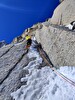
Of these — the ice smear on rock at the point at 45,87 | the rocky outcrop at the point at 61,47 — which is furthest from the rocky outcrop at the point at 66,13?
the ice smear on rock at the point at 45,87

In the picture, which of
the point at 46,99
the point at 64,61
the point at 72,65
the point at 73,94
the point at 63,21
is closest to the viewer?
A: the point at 73,94

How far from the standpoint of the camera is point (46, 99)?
6887 mm

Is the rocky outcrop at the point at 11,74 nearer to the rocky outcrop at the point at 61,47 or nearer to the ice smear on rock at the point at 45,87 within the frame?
the ice smear on rock at the point at 45,87

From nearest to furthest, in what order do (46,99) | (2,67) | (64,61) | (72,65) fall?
(46,99), (72,65), (64,61), (2,67)

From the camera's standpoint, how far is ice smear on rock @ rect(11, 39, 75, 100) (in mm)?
6741

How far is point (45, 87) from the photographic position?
7789 millimetres

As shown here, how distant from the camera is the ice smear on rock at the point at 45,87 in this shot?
674cm

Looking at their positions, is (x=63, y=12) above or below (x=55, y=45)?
above

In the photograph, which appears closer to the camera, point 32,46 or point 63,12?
point 32,46

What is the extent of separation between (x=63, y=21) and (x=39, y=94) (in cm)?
1487

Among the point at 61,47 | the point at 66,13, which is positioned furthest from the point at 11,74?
the point at 66,13

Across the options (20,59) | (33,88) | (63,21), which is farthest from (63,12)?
(33,88)

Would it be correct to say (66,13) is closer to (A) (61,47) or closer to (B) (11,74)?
(A) (61,47)

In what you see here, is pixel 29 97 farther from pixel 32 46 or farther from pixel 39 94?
pixel 32 46
